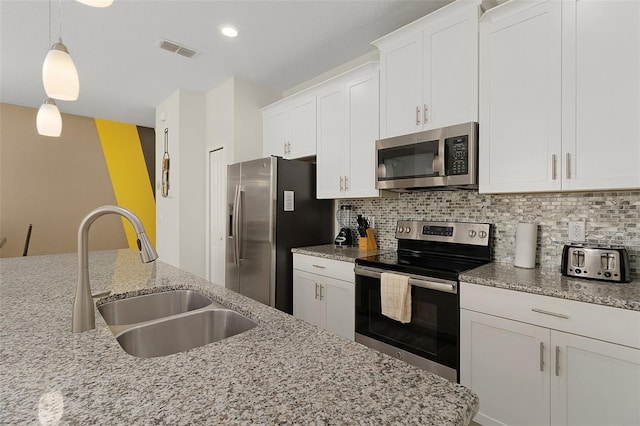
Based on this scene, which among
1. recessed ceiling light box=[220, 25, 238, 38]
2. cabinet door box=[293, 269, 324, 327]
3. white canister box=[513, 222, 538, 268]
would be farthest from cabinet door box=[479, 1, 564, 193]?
recessed ceiling light box=[220, 25, 238, 38]

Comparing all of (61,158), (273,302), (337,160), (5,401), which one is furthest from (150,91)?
(5,401)

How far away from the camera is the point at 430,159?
6.82ft

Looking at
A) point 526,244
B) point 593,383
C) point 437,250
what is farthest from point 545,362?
point 437,250

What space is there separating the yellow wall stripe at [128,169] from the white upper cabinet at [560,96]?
543 cm

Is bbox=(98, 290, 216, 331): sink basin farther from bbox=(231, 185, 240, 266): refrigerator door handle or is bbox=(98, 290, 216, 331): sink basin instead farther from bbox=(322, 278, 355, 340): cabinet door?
bbox=(231, 185, 240, 266): refrigerator door handle

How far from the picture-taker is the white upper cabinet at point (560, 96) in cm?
145

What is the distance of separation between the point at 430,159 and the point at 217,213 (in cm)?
270

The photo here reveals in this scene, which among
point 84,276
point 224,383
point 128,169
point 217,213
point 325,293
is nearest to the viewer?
point 224,383

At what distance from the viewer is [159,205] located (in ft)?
14.9

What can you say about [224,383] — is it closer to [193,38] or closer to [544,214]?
[544,214]

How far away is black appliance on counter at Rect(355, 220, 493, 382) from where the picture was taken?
5.75ft

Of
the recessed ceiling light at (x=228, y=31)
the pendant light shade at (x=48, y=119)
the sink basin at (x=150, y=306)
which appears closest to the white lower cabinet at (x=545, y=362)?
the sink basin at (x=150, y=306)

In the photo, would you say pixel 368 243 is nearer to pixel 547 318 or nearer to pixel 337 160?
pixel 337 160

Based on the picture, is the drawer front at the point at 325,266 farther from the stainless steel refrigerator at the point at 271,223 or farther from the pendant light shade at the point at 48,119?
the pendant light shade at the point at 48,119
